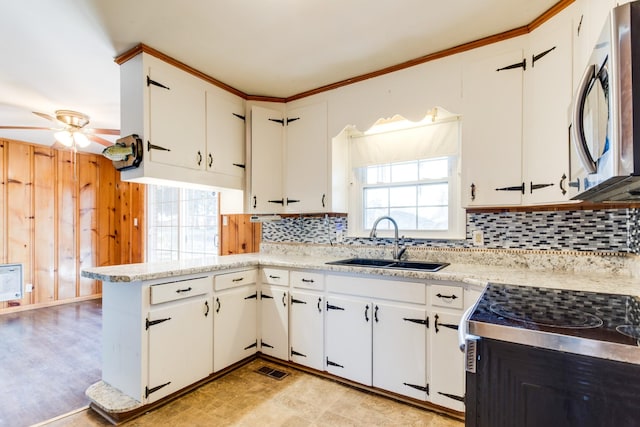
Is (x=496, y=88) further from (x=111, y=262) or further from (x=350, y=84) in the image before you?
(x=111, y=262)

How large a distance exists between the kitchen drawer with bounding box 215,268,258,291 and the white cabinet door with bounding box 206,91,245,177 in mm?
898

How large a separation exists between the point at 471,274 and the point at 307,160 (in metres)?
1.65

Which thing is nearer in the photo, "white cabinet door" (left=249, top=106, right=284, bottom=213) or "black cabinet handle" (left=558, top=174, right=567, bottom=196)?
"black cabinet handle" (left=558, top=174, right=567, bottom=196)

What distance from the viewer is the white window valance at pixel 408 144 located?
2.49m

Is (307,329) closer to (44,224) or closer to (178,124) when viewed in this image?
(178,124)

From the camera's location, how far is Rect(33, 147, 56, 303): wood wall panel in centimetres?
443

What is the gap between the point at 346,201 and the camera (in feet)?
9.68

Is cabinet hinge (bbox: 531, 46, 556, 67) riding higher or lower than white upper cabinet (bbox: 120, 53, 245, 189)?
higher

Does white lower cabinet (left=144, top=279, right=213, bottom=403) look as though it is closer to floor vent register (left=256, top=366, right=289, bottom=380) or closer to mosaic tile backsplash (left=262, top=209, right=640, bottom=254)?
floor vent register (left=256, top=366, right=289, bottom=380)

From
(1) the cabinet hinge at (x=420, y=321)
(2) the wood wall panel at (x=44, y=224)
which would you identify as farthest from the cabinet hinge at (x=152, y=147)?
(2) the wood wall panel at (x=44, y=224)

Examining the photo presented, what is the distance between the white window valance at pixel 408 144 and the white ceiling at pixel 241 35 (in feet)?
1.88

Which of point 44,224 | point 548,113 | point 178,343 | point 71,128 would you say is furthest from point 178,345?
point 44,224

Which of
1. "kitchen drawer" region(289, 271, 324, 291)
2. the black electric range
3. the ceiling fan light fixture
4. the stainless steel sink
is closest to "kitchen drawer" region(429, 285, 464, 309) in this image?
the stainless steel sink

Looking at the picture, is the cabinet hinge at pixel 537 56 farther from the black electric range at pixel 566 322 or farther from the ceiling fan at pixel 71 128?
the ceiling fan at pixel 71 128
